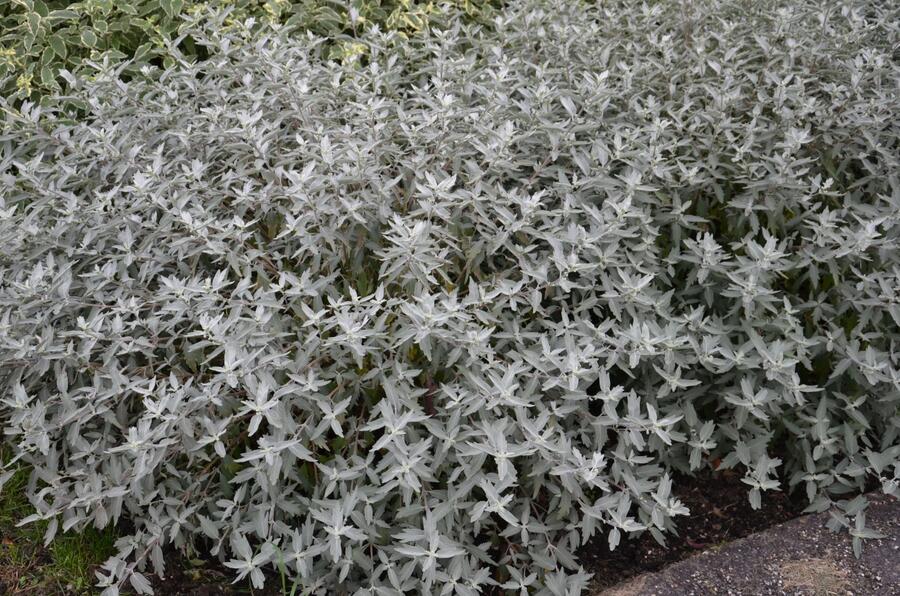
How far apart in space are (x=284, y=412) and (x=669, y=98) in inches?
73.3

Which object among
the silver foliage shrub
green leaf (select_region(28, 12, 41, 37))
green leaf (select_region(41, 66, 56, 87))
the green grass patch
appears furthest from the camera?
green leaf (select_region(28, 12, 41, 37))

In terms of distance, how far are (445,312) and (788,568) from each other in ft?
3.82

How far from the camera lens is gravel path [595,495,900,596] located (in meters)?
2.37

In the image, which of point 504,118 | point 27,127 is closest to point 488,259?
point 504,118

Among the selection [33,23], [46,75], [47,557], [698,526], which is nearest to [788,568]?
[698,526]

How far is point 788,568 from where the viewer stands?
7.96 feet

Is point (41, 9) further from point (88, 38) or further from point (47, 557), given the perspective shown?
point (47, 557)

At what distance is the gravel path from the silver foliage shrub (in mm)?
102

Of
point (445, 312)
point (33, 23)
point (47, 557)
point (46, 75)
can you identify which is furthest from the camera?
point (33, 23)

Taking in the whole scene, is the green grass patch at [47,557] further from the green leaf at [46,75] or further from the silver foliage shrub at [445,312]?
the green leaf at [46,75]

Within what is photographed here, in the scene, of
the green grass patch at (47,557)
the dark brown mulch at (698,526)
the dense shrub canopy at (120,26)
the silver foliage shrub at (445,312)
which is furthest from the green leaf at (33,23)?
the dark brown mulch at (698,526)

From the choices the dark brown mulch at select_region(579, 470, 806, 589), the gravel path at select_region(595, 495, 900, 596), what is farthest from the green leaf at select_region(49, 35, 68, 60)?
the gravel path at select_region(595, 495, 900, 596)

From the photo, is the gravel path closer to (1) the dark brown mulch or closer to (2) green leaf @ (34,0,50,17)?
(1) the dark brown mulch

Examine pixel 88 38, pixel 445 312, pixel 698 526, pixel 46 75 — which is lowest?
pixel 698 526
